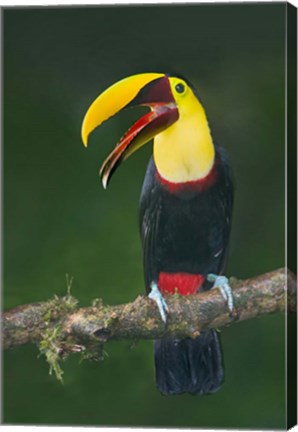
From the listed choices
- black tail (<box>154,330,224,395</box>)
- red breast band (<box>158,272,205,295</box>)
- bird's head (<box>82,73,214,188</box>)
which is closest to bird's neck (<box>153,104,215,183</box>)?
bird's head (<box>82,73,214,188</box>)

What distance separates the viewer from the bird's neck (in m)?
5.52

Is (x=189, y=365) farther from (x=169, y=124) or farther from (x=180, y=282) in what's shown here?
(x=169, y=124)

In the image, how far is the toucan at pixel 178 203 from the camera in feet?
18.2

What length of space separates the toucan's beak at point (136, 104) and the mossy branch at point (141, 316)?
640mm

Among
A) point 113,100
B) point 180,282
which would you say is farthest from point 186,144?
point 180,282

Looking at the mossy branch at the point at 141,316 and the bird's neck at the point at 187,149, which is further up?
the bird's neck at the point at 187,149

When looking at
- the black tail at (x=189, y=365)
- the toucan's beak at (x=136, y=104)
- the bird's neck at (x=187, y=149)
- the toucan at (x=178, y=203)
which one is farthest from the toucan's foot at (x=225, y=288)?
the toucan's beak at (x=136, y=104)

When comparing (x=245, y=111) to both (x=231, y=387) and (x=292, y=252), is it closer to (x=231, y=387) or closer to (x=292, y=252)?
(x=292, y=252)

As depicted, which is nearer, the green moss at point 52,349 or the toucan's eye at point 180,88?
the toucan's eye at point 180,88

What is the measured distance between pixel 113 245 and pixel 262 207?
2.37 ft

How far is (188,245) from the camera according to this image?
5.62 metres

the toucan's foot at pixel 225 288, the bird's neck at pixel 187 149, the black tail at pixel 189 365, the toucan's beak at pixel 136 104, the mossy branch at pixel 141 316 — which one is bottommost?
the black tail at pixel 189 365

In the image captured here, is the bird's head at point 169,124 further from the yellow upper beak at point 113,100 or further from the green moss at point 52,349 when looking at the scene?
the green moss at point 52,349

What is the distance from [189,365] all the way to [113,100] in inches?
50.3
